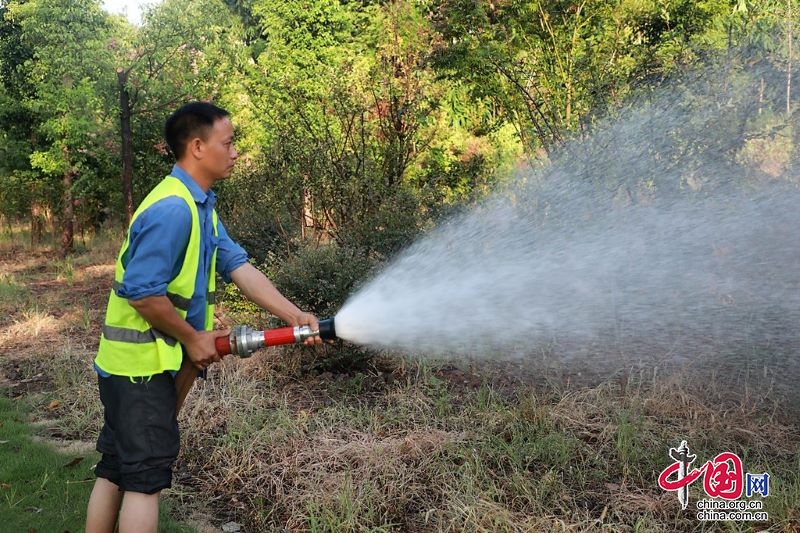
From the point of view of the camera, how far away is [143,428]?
2.52 meters

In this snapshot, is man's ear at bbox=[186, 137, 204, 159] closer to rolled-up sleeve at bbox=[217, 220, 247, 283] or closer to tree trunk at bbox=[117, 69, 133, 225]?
rolled-up sleeve at bbox=[217, 220, 247, 283]

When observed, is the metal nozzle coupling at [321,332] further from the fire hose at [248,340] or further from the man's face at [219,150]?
the man's face at [219,150]

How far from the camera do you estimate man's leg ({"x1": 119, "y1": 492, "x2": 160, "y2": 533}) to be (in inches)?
97.7

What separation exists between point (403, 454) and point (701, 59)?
3298mm

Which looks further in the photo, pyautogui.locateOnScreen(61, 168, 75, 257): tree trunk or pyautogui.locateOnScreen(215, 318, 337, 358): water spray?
pyautogui.locateOnScreen(61, 168, 75, 257): tree trunk

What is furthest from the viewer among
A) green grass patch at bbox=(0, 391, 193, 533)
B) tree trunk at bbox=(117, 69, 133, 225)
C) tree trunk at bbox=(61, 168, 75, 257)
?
tree trunk at bbox=(61, 168, 75, 257)

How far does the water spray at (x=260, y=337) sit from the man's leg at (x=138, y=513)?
22.3 inches

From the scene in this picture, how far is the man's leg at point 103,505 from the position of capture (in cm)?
274

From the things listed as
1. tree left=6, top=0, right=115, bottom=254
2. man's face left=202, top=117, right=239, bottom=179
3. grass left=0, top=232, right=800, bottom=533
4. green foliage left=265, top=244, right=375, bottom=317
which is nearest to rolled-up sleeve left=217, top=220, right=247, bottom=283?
man's face left=202, top=117, right=239, bottom=179

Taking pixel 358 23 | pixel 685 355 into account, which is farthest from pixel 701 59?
pixel 358 23

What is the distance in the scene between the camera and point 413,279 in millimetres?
4848

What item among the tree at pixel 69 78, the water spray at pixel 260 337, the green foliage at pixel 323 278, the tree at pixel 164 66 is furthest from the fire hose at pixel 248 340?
the tree at pixel 69 78

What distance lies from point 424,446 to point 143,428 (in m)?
1.74

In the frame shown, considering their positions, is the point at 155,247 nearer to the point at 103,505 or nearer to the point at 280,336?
the point at 280,336
